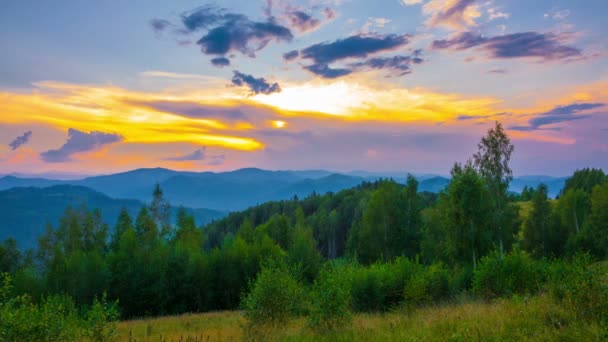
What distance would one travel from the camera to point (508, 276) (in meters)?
16.7

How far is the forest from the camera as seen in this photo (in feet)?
37.8

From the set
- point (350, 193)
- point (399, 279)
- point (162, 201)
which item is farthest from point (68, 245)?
point (350, 193)

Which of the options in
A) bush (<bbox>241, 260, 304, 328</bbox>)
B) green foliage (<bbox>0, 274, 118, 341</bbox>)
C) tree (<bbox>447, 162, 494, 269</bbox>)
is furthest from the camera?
tree (<bbox>447, 162, 494, 269</bbox>)

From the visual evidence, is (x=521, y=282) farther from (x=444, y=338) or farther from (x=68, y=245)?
(x=68, y=245)

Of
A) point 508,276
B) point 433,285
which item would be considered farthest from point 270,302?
point 433,285

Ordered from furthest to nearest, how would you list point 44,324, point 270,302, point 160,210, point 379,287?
point 160,210 < point 379,287 < point 270,302 < point 44,324

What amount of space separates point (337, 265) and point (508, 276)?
789cm

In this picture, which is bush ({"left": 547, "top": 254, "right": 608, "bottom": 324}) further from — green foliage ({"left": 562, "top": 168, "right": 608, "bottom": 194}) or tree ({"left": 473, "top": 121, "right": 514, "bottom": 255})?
green foliage ({"left": 562, "top": 168, "right": 608, "bottom": 194})

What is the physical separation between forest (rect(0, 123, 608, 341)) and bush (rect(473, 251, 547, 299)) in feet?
0.17

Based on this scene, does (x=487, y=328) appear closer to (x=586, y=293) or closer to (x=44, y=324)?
(x=586, y=293)

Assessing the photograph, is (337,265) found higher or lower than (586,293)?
lower

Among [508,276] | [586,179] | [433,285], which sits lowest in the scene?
[433,285]

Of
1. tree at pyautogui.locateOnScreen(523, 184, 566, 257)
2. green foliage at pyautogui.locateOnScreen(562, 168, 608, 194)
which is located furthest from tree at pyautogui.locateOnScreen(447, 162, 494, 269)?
green foliage at pyautogui.locateOnScreen(562, 168, 608, 194)

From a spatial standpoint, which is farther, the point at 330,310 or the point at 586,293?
the point at 330,310
